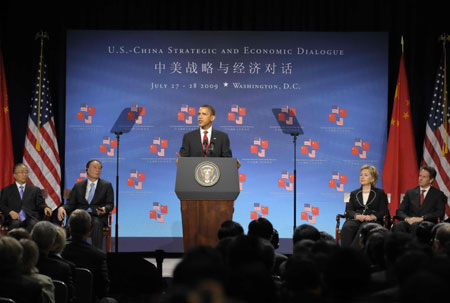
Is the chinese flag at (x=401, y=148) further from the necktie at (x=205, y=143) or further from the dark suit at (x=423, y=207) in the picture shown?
the necktie at (x=205, y=143)

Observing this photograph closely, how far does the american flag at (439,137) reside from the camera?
793 centimetres

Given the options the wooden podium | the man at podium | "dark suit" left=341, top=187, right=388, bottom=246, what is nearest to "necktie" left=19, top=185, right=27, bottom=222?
the man at podium

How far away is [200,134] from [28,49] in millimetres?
3333

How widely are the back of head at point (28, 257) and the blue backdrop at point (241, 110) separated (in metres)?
4.93

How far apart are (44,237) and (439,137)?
5.77m

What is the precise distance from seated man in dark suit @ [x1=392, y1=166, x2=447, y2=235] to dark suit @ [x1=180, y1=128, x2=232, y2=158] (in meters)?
1.95

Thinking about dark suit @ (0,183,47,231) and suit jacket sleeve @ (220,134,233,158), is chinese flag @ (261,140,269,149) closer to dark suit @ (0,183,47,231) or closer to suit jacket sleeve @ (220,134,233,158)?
suit jacket sleeve @ (220,134,233,158)

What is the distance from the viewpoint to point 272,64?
27.1ft

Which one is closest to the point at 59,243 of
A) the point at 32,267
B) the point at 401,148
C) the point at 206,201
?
the point at 32,267

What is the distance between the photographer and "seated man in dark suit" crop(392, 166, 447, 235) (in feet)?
21.7

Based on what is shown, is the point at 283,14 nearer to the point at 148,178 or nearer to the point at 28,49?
the point at 148,178

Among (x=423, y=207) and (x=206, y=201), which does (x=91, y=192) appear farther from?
(x=423, y=207)

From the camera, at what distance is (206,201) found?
5.64 metres

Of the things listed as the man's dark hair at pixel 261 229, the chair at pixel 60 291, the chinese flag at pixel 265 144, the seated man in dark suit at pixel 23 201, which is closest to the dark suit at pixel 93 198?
the seated man in dark suit at pixel 23 201
